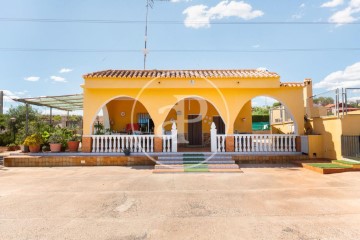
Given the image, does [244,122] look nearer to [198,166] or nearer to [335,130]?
[335,130]

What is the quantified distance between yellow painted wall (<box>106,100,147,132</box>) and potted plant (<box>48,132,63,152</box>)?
398 centimetres

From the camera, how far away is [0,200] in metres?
5.66

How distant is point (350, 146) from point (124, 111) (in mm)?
12827

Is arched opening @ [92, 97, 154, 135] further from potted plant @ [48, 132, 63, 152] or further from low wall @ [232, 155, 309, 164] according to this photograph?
low wall @ [232, 155, 309, 164]

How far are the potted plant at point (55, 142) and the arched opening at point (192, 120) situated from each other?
6.22 meters

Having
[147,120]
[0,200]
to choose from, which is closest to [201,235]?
[0,200]

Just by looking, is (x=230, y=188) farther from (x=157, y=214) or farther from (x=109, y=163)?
(x=109, y=163)

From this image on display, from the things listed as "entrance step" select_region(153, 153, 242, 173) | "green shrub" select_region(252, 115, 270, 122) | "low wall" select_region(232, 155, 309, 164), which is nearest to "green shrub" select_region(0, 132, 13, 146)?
"entrance step" select_region(153, 153, 242, 173)

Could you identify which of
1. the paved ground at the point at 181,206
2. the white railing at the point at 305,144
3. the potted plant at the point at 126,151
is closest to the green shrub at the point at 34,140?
the paved ground at the point at 181,206

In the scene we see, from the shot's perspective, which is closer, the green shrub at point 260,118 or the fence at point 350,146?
the fence at point 350,146

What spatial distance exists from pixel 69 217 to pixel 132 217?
4.22 ft

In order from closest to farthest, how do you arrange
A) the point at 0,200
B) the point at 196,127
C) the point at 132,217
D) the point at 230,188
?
1. the point at 132,217
2. the point at 0,200
3. the point at 230,188
4. the point at 196,127

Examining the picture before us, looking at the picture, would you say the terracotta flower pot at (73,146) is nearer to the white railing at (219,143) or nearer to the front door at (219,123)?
the white railing at (219,143)

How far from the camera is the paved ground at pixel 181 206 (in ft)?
12.8
